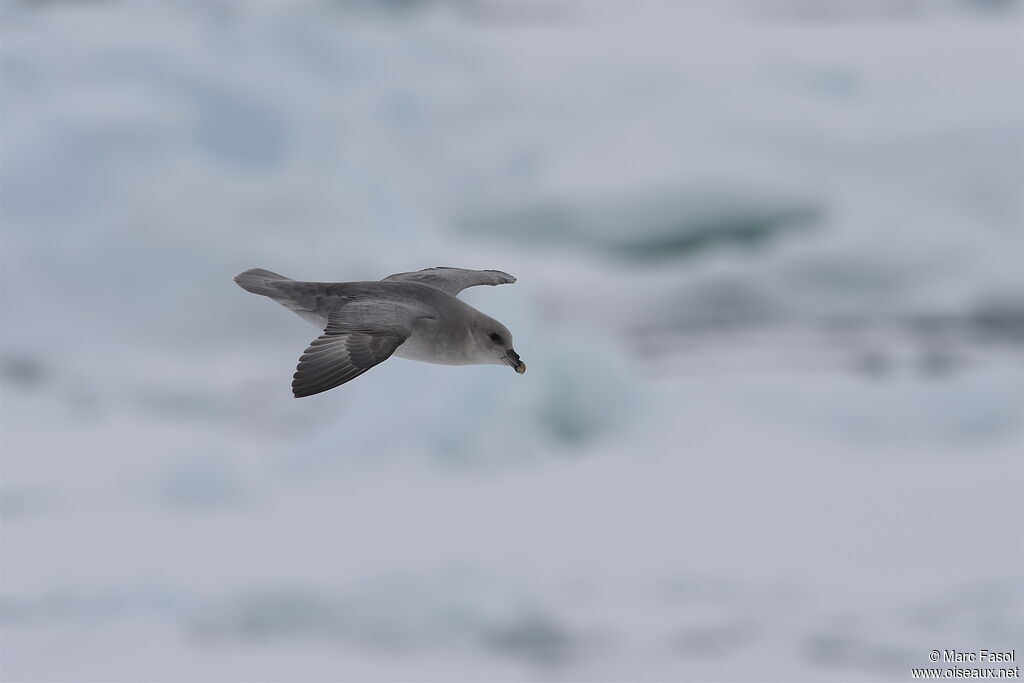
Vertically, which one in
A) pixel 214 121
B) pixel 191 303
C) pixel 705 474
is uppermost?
pixel 214 121

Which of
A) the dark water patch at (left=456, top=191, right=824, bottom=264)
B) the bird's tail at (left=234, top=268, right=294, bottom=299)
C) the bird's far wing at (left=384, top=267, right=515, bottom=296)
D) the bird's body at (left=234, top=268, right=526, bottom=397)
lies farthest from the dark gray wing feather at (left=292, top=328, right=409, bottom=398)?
the dark water patch at (left=456, top=191, right=824, bottom=264)

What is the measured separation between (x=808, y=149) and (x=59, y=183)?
45.7 feet

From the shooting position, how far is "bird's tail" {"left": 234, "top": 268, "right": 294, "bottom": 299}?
17.6 feet

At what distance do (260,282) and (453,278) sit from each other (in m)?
0.90

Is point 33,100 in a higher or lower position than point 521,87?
lower

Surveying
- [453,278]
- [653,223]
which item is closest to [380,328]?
[453,278]

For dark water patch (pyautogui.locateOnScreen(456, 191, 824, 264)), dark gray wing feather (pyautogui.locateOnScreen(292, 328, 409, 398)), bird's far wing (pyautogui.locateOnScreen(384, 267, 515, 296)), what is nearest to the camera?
dark gray wing feather (pyautogui.locateOnScreen(292, 328, 409, 398))

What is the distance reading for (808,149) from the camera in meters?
24.2

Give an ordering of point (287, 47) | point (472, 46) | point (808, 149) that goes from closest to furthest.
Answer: point (287, 47) < point (808, 149) < point (472, 46)

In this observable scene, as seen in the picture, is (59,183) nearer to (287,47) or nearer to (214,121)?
(214,121)

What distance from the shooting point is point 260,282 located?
18.0 ft

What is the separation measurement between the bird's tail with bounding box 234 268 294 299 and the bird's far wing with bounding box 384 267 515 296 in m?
0.52

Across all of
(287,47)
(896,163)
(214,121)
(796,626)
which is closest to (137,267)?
(214,121)

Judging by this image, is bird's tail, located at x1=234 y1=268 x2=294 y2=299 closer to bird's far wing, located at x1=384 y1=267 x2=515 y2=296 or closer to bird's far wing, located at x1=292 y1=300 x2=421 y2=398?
bird's far wing, located at x1=384 y1=267 x2=515 y2=296
